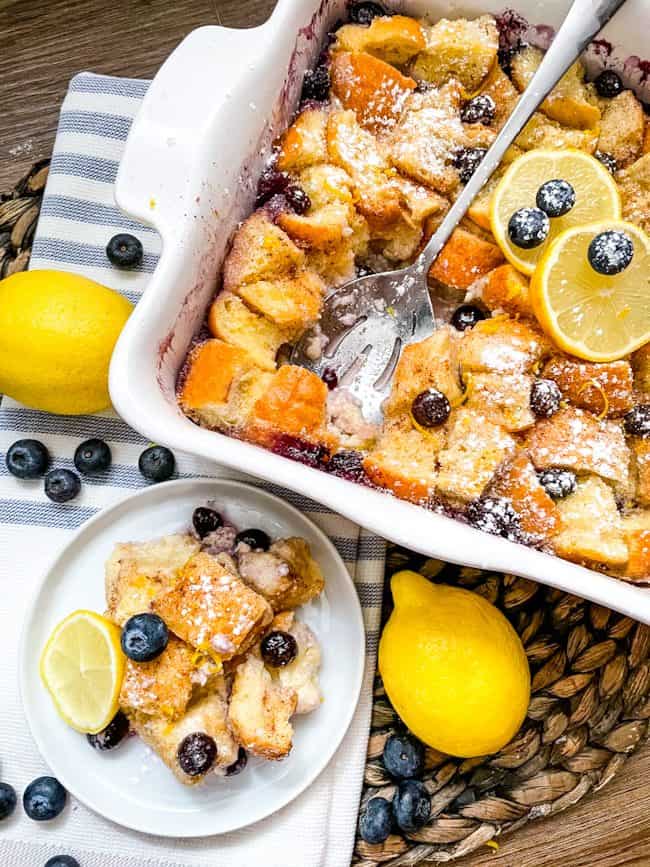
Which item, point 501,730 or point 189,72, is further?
point 501,730

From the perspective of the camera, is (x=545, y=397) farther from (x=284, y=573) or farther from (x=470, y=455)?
(x=284, y=573)

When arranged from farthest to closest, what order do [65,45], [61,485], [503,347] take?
[65,45] → [61,485] → [503,347]

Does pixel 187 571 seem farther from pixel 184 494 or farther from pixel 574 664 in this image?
pixel 574 664

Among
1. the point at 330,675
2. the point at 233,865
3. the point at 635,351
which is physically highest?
the point at 635,351

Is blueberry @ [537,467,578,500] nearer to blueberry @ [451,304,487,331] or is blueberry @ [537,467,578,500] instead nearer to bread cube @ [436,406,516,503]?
bread cube @ [436,406,516,503]

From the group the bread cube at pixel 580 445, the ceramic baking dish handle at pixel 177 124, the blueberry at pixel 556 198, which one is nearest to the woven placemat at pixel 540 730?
the bread cube at pixel 580 445

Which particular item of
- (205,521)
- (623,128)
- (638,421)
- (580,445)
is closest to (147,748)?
(205,521)

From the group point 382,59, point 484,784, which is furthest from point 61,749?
point 382,59
